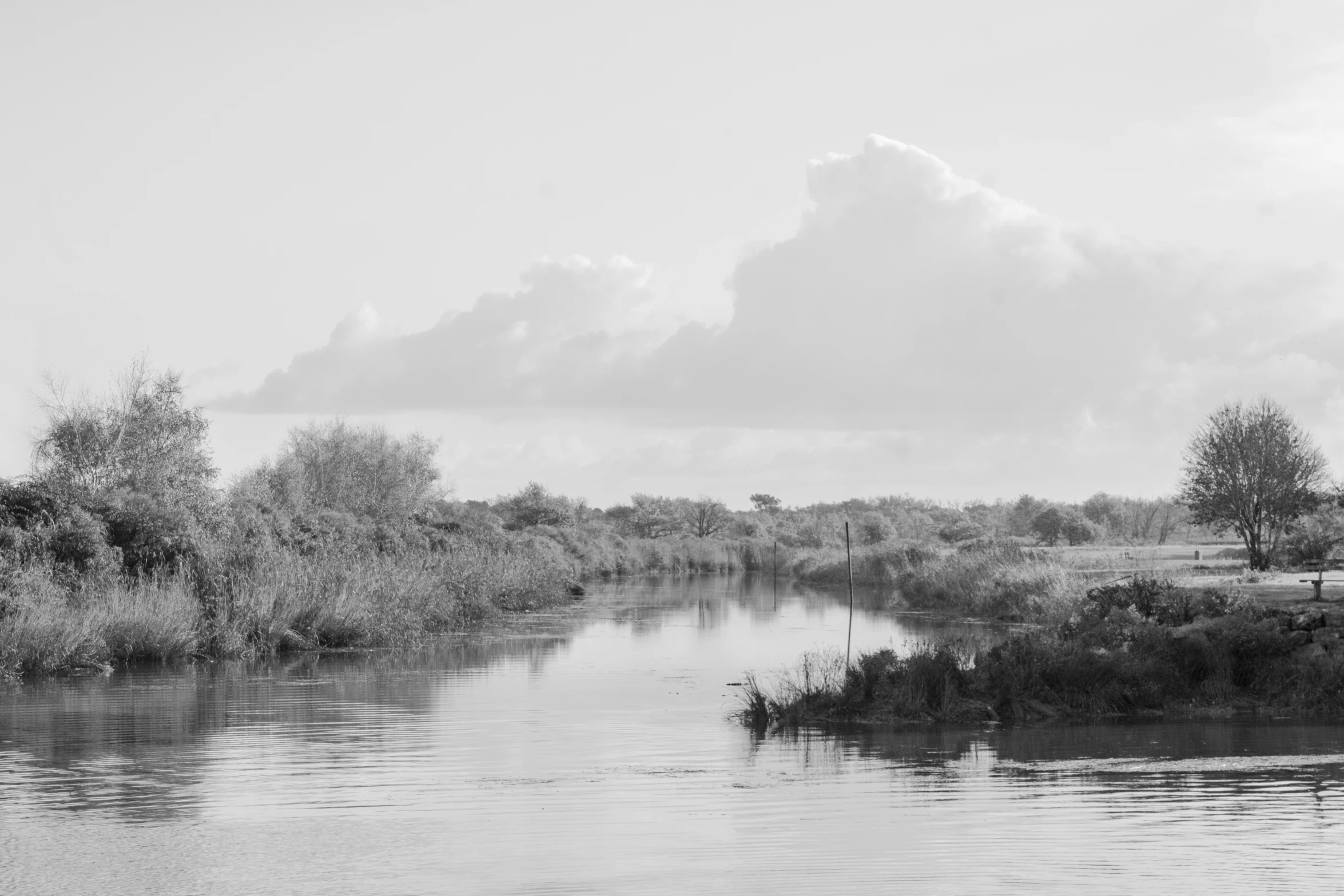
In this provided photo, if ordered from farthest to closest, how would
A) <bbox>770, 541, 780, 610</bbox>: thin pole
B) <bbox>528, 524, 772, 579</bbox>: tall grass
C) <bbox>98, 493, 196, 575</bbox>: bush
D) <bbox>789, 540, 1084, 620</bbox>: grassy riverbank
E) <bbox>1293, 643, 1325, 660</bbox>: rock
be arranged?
<bbox>528, 524, 772, 579</bbox>: tall grass → <bbox>770, 541, 780, 610</bbox>: thin pole → <bbox>789, 540, 1084, 620</bbox>: grassy riverbank → <bbox>98, 493, 196, 575</bbox>: bush → <bbox>1293, 643, 1325, 660</bbox>: rock

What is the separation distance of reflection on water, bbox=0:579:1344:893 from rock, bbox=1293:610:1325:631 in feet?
10.4

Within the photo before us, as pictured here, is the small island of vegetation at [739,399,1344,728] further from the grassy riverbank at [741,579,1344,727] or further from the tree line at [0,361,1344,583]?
the tree line at [0,361,1344,583]

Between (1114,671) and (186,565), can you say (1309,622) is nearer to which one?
(1114,671)

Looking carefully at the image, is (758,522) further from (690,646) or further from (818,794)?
(818,794)

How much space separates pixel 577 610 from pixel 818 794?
35780mm

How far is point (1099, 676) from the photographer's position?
2233 centimetres

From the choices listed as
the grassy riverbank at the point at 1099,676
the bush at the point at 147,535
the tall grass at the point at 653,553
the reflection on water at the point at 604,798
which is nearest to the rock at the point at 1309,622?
the grassy riverbank at the point at 1099,676

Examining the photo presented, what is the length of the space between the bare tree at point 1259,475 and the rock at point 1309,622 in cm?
2855

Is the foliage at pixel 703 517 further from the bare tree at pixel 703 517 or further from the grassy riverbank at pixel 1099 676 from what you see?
the grassy riverbank at pixel 1099 676

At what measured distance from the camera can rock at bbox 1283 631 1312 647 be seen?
23.5 meters

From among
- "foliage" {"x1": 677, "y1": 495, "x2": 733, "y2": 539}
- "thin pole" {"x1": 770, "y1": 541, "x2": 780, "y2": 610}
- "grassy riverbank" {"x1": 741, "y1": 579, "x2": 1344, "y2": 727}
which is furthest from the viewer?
"foliage" {"x1": 677, "y1": 495, "x2": 733, "y2": 539}

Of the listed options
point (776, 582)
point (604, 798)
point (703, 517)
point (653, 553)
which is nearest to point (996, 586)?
point (604, 798)

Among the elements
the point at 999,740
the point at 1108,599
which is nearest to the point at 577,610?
the point at 1108,599

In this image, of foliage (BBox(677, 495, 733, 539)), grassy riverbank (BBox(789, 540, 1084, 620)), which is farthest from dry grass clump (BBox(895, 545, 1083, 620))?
foliage (BBox(677, 495, 733, 539))
